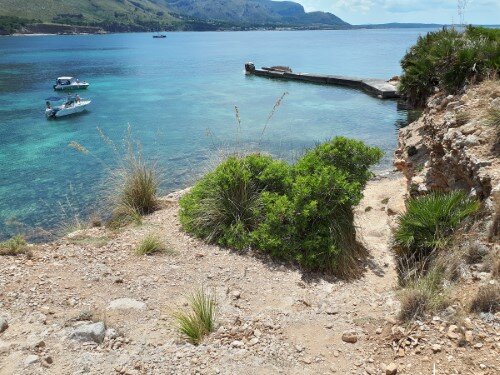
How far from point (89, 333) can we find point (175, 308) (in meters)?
1.04

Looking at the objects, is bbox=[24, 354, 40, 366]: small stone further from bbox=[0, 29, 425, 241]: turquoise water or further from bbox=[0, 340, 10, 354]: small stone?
bbox=[0, 29, 425, 241]: turquoise water

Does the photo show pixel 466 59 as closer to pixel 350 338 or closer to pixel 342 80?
pixel 350 338

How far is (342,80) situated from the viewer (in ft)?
127

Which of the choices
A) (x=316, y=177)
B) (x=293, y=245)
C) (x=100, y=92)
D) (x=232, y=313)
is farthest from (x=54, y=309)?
(x=100, y=92)

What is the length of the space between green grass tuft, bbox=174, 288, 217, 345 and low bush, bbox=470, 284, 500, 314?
2.61 meters

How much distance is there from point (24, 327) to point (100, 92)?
35982 mm

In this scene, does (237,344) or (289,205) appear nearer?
(237,344)

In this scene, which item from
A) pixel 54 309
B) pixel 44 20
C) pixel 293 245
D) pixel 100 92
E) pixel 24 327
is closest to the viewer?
pixel 24 327

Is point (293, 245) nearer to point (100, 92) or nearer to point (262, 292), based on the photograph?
point (262, 292)

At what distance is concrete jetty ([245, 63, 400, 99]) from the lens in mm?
31547

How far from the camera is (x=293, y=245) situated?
22.1 ft

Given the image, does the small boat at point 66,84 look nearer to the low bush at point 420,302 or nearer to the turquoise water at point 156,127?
the turquoise water at point 156,127

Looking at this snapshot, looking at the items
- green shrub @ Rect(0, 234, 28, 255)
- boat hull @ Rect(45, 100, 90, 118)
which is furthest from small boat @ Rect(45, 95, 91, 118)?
green shrub @ Rect(0, 234, 28, 255)

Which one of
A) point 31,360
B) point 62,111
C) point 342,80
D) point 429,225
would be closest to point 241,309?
point 31,360
